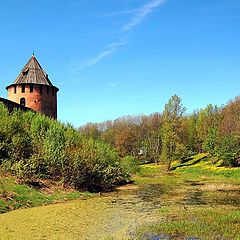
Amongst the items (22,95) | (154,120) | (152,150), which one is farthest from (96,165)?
(154,120)

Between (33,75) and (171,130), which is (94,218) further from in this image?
(171,130)

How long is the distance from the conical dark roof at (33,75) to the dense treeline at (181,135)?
8551 mm

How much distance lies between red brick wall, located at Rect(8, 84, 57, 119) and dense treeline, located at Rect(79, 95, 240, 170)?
5.78 m

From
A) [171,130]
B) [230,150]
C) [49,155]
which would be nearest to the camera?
[49,155]

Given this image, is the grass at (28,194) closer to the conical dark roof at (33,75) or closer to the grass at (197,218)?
the grass at (197,218)

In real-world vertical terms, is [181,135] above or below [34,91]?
below

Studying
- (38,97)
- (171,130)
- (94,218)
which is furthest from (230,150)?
(94,218)

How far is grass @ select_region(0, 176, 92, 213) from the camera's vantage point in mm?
19914

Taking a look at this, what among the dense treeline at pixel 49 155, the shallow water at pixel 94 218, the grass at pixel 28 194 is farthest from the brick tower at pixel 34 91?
the shallow water at pixel 94 218

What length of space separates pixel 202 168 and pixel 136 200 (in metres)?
34.0

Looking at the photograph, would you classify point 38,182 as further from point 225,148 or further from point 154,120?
point 154,120

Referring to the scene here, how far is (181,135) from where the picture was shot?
221ft

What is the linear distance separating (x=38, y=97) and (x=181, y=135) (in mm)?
32294

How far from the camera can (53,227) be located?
14359mm
